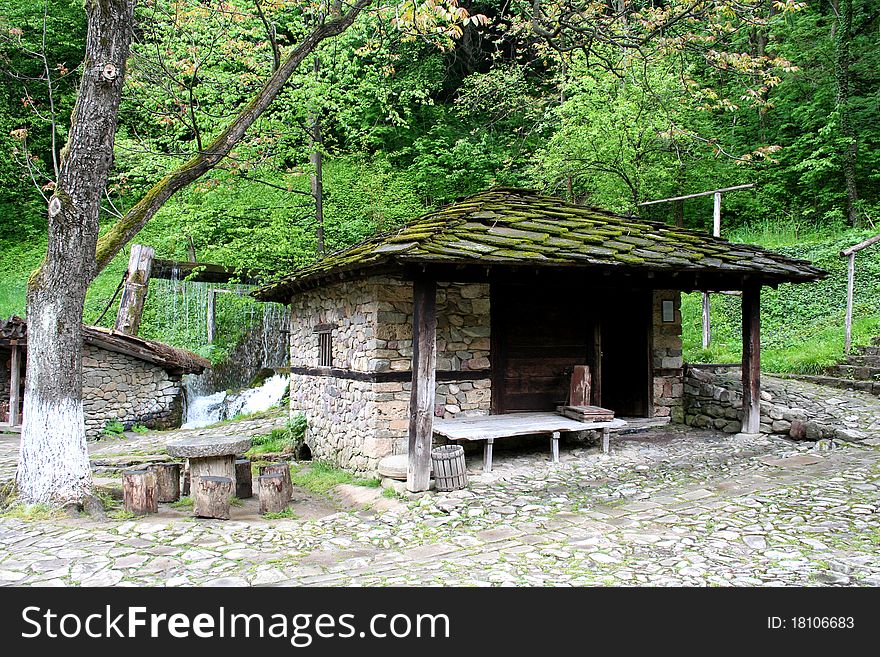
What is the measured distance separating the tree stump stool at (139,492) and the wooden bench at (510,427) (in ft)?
10.3

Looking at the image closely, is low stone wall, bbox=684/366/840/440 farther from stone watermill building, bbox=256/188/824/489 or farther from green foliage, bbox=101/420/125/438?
green foliage, bbox=101/420/125/438

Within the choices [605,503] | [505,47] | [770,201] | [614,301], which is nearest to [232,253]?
[614,301]

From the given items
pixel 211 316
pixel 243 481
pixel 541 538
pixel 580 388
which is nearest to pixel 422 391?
pixel 541 538

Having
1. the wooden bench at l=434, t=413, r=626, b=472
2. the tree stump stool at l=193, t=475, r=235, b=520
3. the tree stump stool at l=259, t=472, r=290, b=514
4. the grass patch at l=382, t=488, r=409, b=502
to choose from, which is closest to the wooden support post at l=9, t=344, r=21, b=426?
the tree stump stool at l=193, t=475, r=235, b=520

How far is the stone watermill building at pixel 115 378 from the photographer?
1295 cm

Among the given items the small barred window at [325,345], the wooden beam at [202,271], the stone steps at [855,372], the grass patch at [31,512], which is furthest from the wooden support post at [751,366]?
the wooden beam at [202,271]

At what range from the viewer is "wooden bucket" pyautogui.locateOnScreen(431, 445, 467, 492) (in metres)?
6.65

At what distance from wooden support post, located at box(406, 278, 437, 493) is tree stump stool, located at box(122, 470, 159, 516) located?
2.67m

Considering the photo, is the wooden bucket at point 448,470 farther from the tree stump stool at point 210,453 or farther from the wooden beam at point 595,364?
the wooden beam at point 595,364

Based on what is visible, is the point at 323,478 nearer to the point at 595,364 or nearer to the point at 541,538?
the point at 541,538

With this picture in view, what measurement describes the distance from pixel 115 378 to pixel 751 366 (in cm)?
1227

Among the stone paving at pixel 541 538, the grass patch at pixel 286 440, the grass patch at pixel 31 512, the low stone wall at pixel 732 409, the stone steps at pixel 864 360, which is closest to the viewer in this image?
the stone paving at pixel 541 538
